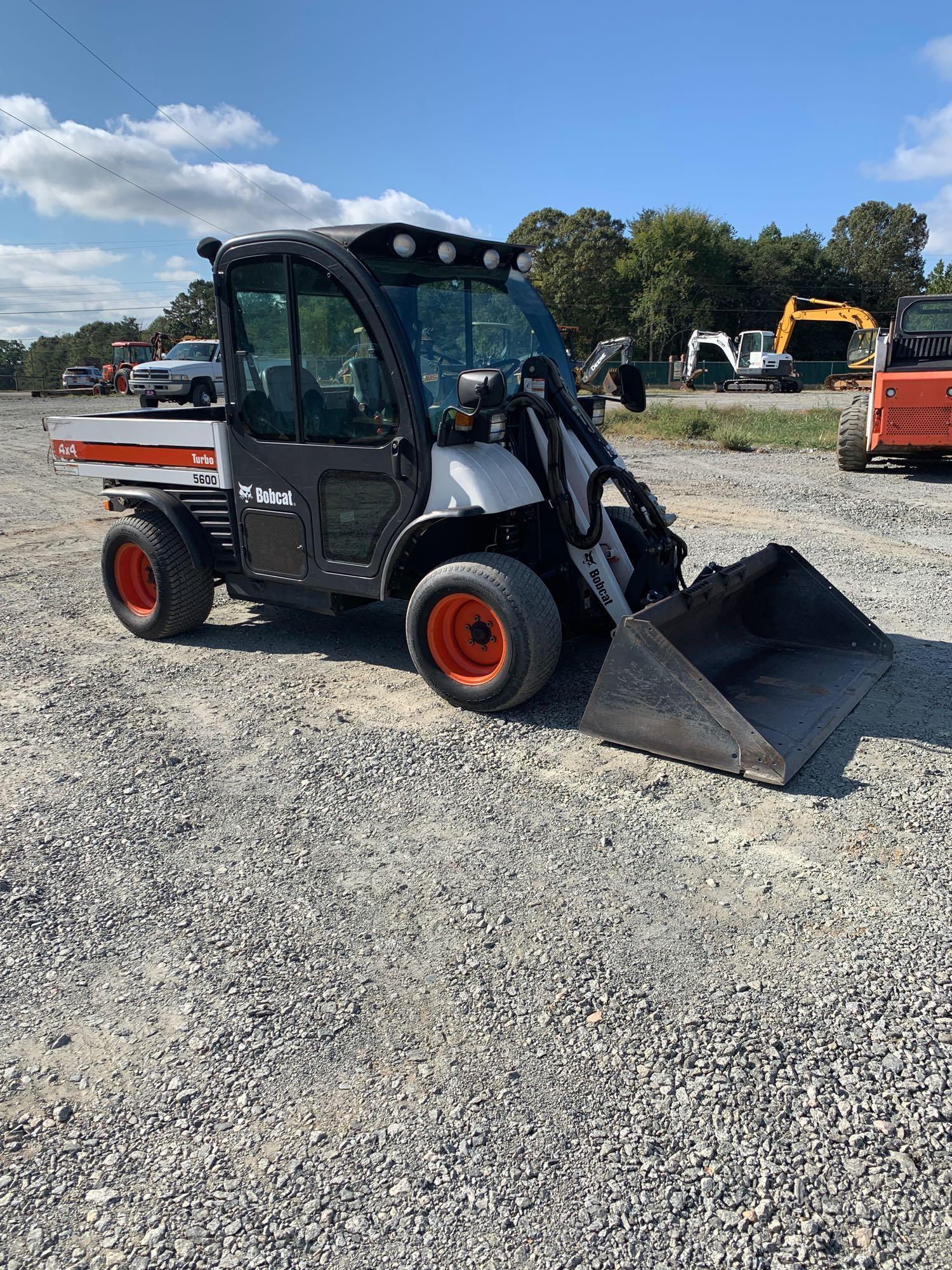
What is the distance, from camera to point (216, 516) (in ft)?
18.7

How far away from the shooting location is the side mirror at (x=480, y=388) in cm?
425

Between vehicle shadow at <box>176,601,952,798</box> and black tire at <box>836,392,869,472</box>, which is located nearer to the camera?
vehicle shadow at <box>176,601,952,798</box>

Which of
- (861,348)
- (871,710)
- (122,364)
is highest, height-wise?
(122,364)

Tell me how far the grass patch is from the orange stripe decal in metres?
12.1

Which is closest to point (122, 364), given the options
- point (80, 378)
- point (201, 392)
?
point (80, 378)

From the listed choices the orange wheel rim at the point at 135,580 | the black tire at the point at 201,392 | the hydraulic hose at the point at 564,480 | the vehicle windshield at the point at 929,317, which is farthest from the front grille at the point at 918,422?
the black tire at the point at 201,392

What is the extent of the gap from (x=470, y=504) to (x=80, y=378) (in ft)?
129

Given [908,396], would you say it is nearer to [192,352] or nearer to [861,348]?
[861,348]

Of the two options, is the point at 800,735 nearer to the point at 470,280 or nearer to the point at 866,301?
the point at 470,280

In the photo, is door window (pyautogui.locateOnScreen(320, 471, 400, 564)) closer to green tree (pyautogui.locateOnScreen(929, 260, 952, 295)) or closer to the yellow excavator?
the yellow excavator

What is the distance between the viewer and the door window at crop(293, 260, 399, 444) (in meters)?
4.66

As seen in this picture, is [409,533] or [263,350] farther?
[263,350]

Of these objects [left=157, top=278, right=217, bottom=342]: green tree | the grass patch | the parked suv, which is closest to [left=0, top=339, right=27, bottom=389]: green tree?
[left=157, top=278, right=217, bottom=342]: green tree

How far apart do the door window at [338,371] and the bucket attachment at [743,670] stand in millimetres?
1770
